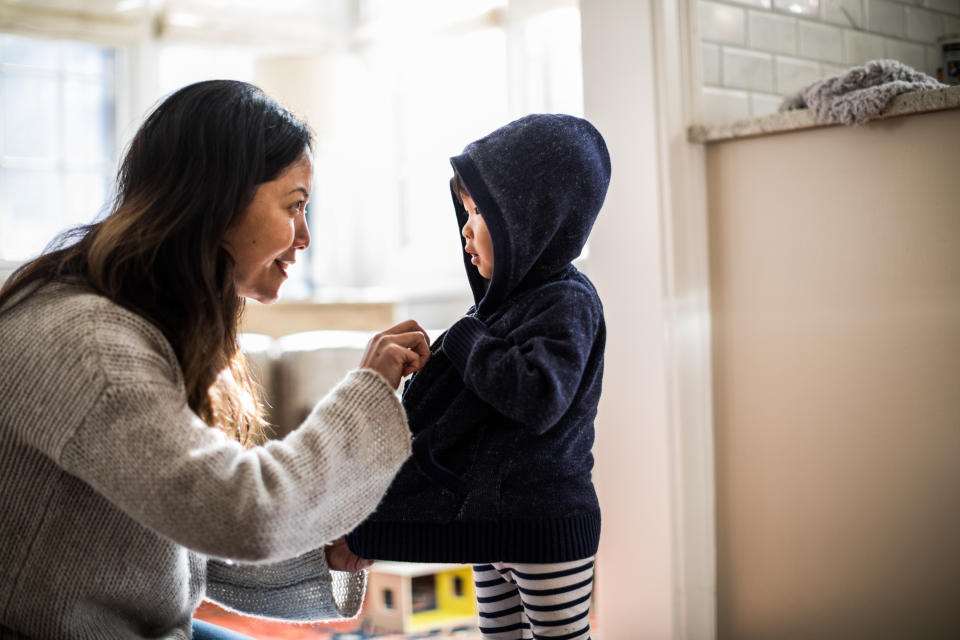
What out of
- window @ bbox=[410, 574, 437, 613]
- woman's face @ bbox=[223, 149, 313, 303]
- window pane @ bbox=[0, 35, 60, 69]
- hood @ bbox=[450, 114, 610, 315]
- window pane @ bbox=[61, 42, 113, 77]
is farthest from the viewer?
window pane @ bbox=[61, 42, 113, 77]

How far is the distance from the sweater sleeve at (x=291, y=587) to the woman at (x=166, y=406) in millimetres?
117

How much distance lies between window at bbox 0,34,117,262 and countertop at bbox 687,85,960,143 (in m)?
3.04

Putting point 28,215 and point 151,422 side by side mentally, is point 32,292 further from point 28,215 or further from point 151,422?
point 28,215

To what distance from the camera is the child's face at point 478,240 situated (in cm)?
138

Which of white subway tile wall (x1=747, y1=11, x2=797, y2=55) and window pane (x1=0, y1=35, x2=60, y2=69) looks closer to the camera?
white subway tile wall (x1=747, y1=11, x2=797, y2=55)

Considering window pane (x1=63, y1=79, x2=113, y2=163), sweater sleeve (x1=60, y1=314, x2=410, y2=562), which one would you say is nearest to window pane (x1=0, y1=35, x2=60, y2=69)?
window pane (x1=63, y1=79, x2=113, y2=163)

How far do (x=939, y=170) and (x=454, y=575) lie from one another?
1697 millimetres

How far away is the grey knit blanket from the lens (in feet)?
5.41

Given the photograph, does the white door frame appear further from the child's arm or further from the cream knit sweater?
the cream knit sweater

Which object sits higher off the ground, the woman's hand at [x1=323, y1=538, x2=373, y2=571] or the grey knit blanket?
the grey knit blanket

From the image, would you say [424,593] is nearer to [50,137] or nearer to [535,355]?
[535,355]

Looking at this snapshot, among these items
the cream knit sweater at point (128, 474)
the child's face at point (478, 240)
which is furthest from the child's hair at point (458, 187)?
the cream knit sweater at point (128, 474)

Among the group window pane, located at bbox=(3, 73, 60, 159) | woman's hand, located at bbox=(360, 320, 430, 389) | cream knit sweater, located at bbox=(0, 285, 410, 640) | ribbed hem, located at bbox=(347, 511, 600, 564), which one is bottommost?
ribbed hem, located at bbox=(347, 511, 600, 564)

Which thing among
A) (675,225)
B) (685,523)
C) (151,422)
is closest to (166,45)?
(675,225)
